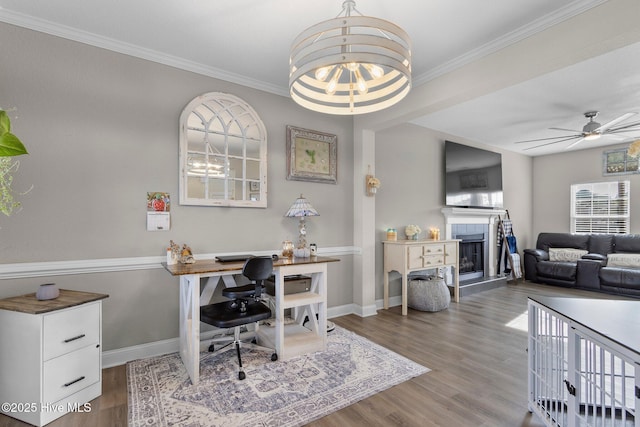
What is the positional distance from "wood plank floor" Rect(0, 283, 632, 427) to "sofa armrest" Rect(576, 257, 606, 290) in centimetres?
236

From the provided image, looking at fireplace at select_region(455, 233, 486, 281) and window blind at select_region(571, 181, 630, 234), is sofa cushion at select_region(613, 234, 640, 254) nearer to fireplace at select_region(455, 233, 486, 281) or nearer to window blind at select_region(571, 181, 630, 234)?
window blind at select_region(571, 181, 630, 234)

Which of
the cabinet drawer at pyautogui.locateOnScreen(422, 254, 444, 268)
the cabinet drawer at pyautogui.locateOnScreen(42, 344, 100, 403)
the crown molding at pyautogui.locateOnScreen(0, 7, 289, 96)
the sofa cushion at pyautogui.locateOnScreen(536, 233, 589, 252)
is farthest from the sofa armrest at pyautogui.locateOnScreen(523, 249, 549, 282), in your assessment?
the cabinet drawer at pyautogui.locateOnScreen(42, 344, 100, 403)

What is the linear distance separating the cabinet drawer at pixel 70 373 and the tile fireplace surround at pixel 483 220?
4.60 meters

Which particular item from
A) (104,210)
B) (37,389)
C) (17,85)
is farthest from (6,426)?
(17,85)

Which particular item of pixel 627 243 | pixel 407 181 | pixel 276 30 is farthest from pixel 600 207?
pixel 276 30

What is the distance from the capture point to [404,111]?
3.24 m

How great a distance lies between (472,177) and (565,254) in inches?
93.1

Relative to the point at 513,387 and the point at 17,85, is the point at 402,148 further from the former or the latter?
the point at 17,85

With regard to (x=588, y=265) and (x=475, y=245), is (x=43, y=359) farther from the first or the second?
(x=588, y=265)

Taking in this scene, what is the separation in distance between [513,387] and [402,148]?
3110 mm

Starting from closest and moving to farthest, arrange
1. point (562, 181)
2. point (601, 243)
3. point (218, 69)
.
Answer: point (218, 69), point (601, 243), point (562, 181)

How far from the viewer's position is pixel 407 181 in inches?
175

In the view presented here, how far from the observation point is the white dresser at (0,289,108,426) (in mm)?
1780

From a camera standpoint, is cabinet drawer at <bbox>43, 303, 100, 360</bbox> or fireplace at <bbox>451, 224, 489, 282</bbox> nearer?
cabinet drawer at <bbox>43, 303, 100, 360</bbox>
